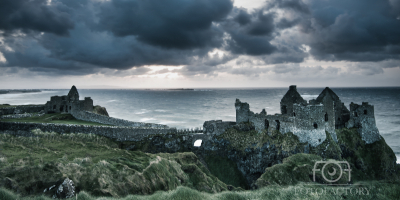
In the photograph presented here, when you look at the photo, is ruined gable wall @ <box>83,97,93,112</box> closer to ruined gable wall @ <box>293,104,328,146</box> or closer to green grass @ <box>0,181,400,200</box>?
green grass @ <box>0,181,400,200</box>

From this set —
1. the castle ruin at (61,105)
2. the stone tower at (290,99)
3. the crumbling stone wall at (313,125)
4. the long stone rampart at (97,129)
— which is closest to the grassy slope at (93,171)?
the long stone rampart at (97,129)

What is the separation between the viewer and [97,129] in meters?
30.4

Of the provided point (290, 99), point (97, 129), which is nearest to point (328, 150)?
point (290, 99)

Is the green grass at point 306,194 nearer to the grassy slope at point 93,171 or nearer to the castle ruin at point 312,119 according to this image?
the grassy slope at point 93,171

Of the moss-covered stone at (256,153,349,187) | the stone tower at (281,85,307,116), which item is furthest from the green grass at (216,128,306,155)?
the stone tower at (281,85,307,116)

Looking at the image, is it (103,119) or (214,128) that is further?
(103,119)

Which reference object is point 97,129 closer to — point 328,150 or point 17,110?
point 17,110

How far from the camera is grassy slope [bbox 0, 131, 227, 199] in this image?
10742 mm

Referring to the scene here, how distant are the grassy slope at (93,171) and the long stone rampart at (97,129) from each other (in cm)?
1062

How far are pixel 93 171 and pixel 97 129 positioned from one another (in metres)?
20.5

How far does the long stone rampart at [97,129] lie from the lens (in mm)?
28438

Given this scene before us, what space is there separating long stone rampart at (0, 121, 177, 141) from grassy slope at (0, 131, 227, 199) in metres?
10.6

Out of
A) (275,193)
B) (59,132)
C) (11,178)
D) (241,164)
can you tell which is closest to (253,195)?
(275,193)

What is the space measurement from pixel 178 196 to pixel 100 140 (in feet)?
77.2
